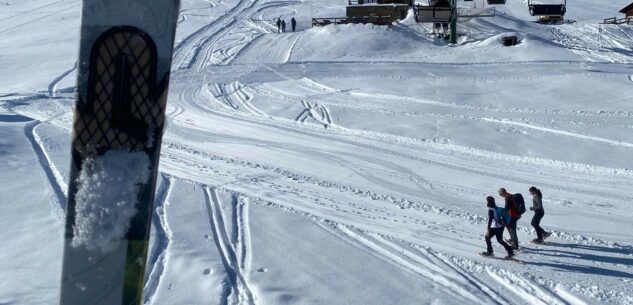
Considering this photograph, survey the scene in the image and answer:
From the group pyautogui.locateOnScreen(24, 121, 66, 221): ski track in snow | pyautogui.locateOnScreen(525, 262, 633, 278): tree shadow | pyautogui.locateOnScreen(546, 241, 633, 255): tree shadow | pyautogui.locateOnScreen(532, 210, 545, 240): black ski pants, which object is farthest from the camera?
pyautogui.locateOnScreen(24, 121, 66, 221): ski track in snow

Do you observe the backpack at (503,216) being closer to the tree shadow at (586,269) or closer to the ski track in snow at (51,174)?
the tree shadow at (586,269)

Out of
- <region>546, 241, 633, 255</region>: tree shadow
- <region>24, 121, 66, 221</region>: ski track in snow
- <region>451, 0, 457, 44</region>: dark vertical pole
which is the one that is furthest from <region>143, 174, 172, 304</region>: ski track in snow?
<region>451, 0, 457, 44</region>: dark vertical pole

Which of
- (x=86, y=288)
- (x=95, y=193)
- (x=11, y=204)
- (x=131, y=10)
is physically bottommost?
(x=11, y=204)

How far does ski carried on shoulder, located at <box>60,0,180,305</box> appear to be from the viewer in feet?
10.1

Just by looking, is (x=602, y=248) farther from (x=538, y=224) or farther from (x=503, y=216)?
(x=503, y=216)

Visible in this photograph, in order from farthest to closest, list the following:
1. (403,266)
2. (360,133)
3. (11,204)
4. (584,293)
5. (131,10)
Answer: (360,133) < (11,204) < (403,266) < (584,293) < (131,10)

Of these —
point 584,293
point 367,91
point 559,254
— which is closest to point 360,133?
point 367,91

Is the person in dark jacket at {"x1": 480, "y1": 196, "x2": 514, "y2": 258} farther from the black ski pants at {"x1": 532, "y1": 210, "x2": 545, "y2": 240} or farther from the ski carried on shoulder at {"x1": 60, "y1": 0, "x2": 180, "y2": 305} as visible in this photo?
the ski carried on shoulder at {"x1": 60, "y1": 0, "x2": 180, "y2": 305}

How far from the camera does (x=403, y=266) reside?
805 cm

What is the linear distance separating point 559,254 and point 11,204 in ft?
24.1

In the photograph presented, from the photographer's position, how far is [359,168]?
1329cm

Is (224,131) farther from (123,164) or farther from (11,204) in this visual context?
(123,164)

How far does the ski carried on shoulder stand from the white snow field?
12.3 ft

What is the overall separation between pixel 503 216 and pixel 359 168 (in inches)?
190
